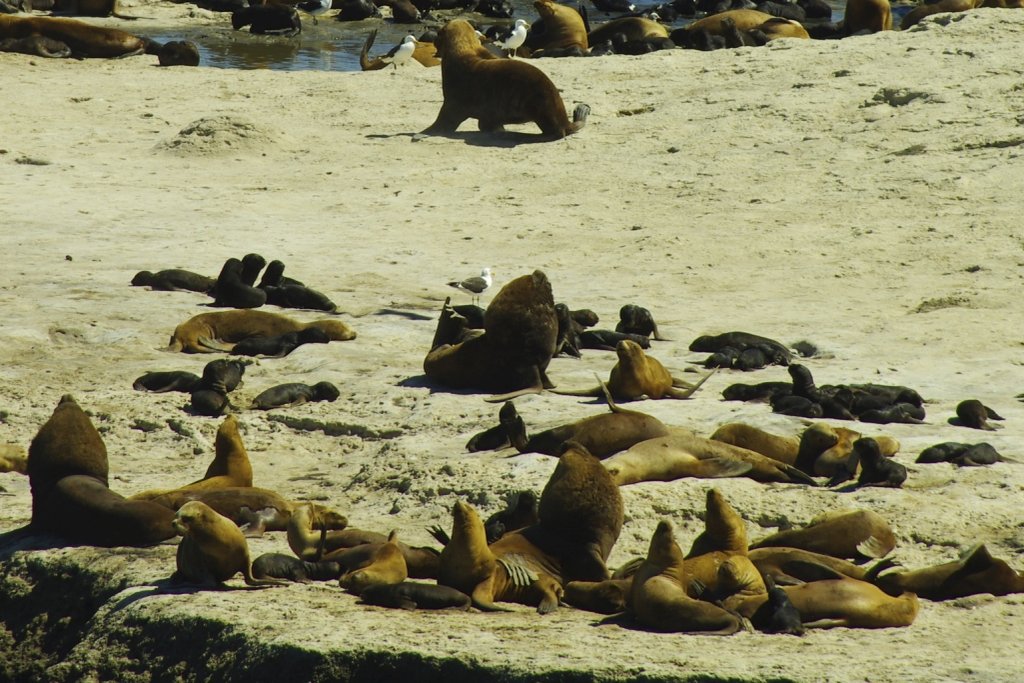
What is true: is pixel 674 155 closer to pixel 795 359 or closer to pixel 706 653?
pixel 795 359

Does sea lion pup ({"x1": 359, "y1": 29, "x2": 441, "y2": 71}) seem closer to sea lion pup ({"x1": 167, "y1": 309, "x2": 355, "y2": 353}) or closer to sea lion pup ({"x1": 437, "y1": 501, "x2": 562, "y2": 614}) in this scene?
sea lion pup ({"x1": 167, "y1": 309, "x2": 355, "y2": 353})

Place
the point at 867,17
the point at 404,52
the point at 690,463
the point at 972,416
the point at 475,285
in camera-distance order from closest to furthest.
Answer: the point at 690,463
the point at 972,416
the point at 475,285
the point at 404,52
the point at 867,17

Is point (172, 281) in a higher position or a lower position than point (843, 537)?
lower

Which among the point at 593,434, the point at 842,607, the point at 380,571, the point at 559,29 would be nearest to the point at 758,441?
the point at 593,434

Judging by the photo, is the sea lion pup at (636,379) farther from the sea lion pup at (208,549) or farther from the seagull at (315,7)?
the seagull at (315,7)

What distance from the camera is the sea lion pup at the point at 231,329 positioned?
33.1 ft

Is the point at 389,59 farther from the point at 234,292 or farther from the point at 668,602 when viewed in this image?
the point at 668,602

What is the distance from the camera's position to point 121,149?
629 inches

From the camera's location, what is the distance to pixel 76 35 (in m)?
21.0

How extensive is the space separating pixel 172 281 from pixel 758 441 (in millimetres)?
5359

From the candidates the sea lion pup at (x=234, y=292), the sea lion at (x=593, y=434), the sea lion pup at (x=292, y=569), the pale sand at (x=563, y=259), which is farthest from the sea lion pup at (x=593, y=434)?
the sea lion pup at (x=234, y=292)

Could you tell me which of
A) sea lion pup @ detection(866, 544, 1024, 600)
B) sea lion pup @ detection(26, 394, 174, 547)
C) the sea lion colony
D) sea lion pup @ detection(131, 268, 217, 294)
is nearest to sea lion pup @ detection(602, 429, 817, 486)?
the sea lion colony

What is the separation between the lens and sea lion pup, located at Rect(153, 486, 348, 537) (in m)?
6.52

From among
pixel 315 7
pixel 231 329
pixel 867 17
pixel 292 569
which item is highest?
pixel 867 17
